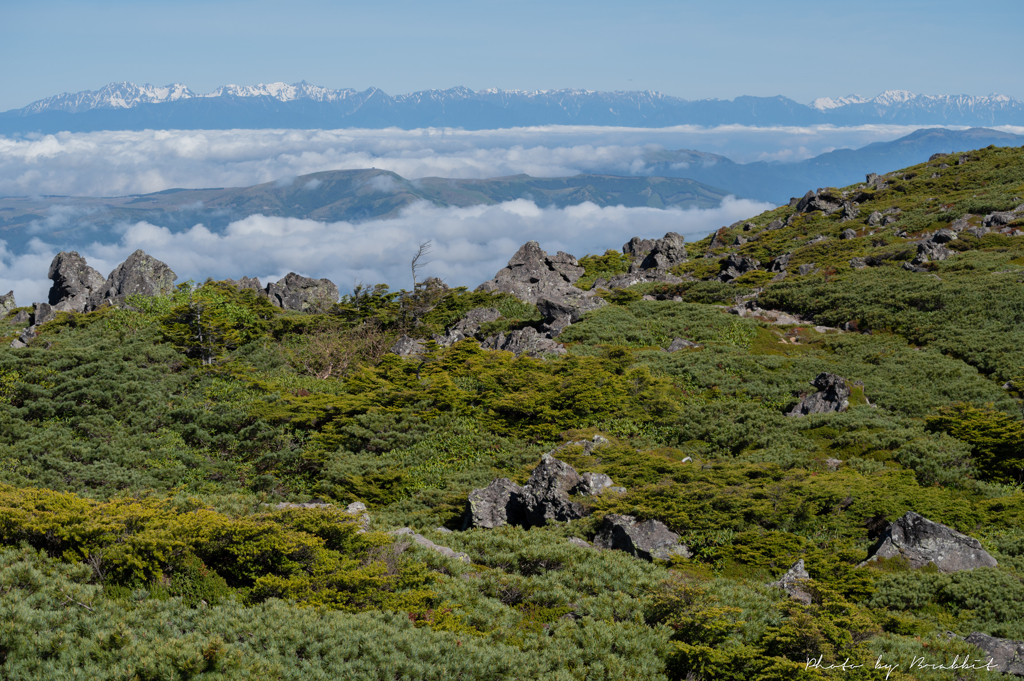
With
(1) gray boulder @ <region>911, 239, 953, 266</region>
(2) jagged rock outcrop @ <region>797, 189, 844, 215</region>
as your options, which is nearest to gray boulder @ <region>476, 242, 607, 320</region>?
(1) gray boulder @ <region>911, 239, 953, 266</region>

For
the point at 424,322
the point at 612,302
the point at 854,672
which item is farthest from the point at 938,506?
the point at 424,322

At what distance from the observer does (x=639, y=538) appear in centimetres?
1421

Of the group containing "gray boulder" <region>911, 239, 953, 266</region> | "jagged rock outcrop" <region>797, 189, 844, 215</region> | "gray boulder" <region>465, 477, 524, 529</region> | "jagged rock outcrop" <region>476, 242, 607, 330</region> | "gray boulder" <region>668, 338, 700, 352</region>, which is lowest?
"gray boulder" <region>465, 477, 524, 529</region>

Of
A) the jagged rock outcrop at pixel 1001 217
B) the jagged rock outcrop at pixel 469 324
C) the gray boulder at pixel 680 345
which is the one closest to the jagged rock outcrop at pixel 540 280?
the jagged rock outcrop at pixel 469 324

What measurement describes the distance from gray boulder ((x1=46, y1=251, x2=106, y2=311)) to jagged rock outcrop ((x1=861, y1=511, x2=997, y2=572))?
68.9 meters

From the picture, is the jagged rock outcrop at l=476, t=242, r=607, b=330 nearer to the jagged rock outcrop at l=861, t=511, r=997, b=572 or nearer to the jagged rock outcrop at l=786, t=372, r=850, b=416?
the jagged rock outcrop at l=786, t=372, r=850, b=416

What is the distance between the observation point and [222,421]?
23.7 metres

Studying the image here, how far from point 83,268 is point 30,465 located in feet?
187

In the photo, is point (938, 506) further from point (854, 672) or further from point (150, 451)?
point (150, 451)

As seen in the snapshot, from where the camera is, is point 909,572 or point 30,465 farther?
point 30,465

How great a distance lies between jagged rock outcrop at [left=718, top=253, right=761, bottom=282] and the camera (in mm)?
59531

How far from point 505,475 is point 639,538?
7.04 m

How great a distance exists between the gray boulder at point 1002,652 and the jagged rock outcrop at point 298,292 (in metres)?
55.9

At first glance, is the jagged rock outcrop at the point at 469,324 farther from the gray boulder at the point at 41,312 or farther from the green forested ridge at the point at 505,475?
the gray boulder at the point at 41,312
